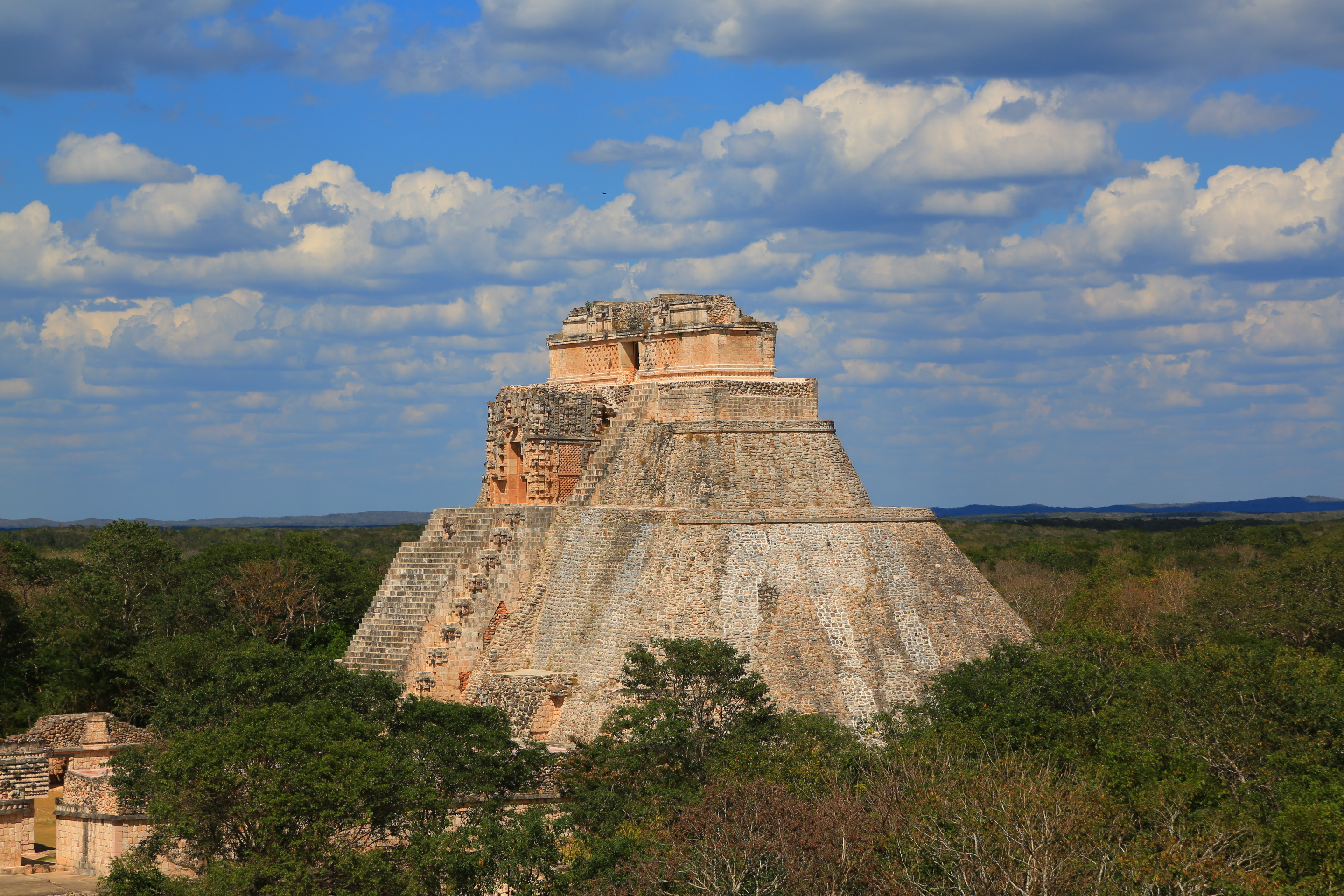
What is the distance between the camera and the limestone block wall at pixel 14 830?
22.5m

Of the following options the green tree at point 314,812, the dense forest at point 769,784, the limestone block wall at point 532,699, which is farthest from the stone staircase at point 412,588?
the green tree at point 314,812

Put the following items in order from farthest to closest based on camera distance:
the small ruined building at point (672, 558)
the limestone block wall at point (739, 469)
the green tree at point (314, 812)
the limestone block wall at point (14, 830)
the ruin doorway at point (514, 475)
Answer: the ruin doorway at point (514, 475)
the limestone block wall at point (739, 469)
the limestone block wall at point (14, 830)
the small ruined building at point (672, 558)
the green tree at point (314, 812)

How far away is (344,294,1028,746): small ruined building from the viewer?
22.3m

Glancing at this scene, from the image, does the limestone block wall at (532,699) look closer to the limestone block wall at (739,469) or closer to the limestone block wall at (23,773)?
the limestone block wall at (739,469)

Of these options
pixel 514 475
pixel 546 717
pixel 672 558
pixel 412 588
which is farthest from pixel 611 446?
pixel 546 717

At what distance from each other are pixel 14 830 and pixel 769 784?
13.3 meters

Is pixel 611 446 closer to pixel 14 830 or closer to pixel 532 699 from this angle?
pixel 532 699

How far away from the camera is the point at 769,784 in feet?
54.2

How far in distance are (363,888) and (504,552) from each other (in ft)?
31.9

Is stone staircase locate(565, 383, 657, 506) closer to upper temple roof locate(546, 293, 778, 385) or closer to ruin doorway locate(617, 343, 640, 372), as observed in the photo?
upper temple roof locate(546, 293, 778, 385)

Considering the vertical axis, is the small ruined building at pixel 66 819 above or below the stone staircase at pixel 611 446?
below

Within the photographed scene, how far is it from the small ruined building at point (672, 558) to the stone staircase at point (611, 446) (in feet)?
Result: 0.14

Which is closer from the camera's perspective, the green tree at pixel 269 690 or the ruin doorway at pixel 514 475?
the green tree at pixel 269 690

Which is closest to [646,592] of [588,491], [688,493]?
[688,493]
